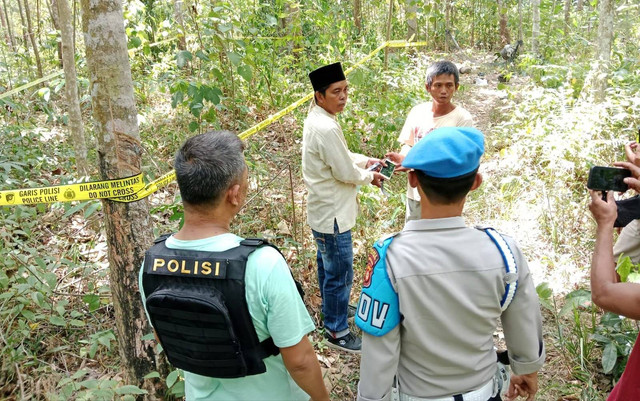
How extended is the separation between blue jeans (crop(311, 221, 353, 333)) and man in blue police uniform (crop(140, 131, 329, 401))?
1.61 metres

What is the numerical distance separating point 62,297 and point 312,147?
214cm

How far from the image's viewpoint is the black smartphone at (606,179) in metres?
1.77

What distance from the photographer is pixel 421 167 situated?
1.44 m

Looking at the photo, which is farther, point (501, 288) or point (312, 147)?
point (312, 147)

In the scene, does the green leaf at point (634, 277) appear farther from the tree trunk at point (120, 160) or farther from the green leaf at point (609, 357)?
the tree trunk at point (120, 160)

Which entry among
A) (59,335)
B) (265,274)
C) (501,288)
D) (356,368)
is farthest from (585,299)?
(59,335)

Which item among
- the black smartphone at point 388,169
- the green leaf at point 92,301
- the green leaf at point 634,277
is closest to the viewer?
the green leaf at point 634,277

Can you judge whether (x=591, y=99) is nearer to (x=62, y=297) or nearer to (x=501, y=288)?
(x=501, y=288)

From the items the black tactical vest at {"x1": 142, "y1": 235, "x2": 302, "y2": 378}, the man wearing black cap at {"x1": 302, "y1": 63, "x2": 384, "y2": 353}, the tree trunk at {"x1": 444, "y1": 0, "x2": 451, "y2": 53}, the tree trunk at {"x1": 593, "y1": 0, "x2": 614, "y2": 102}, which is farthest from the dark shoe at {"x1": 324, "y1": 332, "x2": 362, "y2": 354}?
the tree trunk at {"x1": 444, "y1": 0, "x2": 451, "y2": 53}

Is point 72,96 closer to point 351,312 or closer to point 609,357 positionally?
point 351,312

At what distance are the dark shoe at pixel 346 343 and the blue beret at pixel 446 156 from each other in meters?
2.18

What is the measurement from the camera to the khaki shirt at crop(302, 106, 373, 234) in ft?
10.00

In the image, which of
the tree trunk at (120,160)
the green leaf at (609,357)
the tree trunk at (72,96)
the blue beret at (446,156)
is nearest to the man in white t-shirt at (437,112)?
the green leaf at (609,357)

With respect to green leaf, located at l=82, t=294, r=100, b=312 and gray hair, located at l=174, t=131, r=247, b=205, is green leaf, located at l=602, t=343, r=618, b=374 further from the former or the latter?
green leaf, located at l=82, t=294, r=100, b=312
